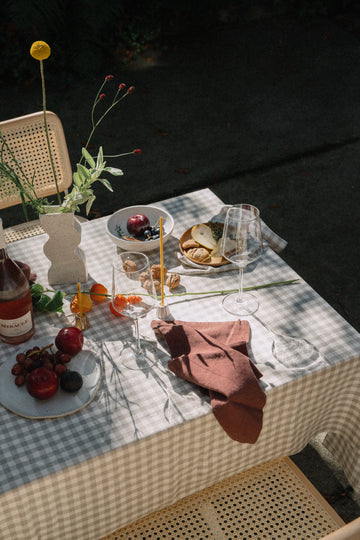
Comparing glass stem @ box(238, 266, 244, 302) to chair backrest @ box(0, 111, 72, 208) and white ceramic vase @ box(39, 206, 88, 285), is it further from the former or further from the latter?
chair backrest @ box(0, 111, 72, 208)

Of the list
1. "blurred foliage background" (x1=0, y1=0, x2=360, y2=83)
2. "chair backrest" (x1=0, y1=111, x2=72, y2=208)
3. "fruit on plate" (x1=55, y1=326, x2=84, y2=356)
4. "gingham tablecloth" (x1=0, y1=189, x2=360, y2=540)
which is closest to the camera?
"gingham tablecloth" (x1=0, y1=189, x2=360, y2=540)

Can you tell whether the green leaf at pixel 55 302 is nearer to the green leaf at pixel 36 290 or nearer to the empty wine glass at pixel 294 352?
the green leaf at pixel 36 290

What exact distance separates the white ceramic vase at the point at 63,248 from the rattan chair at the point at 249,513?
2.54 feet

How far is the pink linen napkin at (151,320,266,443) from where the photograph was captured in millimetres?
1549

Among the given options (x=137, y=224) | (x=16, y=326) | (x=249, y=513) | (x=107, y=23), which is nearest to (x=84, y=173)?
Result: (x=137, y=224)

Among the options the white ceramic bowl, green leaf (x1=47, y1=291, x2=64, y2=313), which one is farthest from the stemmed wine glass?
the white ceramic bowl

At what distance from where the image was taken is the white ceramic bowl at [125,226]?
205 centimetres

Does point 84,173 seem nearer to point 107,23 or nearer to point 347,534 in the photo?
point 347,534

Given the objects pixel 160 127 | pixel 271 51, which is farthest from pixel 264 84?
pixel 160 127

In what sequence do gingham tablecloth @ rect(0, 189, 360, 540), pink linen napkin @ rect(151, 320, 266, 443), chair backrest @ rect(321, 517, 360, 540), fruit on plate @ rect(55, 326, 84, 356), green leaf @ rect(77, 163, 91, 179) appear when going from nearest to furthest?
chair backrest @ rect(321, 517, 360, 540)
gingham tablecloth @ rect(0, 189, 360, 540)
pink linen napkin @ rect(151, 320, 266, 443)
fruit on plate @ rect(55, 326, 84, 356)
green leaf @ rect(77, 163, 91, 179)

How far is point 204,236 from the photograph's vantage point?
213 centimetres

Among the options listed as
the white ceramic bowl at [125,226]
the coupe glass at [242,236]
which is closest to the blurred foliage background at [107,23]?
the white ceramic bowl at [125,226]

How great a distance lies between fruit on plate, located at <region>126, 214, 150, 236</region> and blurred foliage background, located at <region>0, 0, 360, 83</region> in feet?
13.0

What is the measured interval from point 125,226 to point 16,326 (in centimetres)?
62
